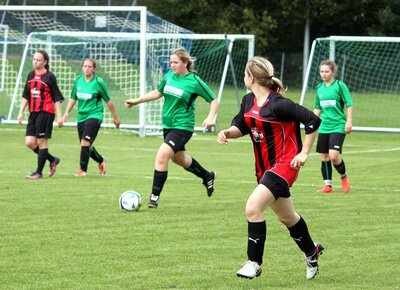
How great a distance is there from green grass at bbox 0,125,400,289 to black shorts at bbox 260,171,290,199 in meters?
0.68

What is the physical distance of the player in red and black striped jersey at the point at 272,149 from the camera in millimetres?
7832

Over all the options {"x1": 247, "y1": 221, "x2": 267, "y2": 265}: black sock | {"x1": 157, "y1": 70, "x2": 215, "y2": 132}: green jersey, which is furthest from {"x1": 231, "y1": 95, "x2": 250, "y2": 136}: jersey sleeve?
{"x1": 157, "y1": 70, "x2": 215, "y2": 132}: green jersey

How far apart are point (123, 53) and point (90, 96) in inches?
603

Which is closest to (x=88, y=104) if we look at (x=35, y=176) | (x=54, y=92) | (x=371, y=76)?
(x=54, y=92)

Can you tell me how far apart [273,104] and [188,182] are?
25.2 feet

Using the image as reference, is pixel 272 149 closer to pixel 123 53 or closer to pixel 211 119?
pixel 211 119

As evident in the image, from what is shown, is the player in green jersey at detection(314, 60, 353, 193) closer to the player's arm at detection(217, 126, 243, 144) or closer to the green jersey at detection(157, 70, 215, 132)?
the green jersey at detection(157, 70, 215, 132)

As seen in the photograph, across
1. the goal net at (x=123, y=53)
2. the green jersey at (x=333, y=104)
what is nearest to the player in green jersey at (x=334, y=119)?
the green jersey at (x=333, y=104)

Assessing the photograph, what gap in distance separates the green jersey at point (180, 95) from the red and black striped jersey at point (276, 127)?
15.0 feet

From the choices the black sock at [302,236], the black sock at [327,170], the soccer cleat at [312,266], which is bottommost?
the black sock at [327,170]

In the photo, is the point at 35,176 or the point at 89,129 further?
the point at 89,129

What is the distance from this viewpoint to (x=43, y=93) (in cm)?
1580

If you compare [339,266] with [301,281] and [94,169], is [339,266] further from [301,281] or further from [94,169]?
[94,169]

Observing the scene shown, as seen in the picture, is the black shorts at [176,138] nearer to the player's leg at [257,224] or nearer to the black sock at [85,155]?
the black sock at [85,155]
